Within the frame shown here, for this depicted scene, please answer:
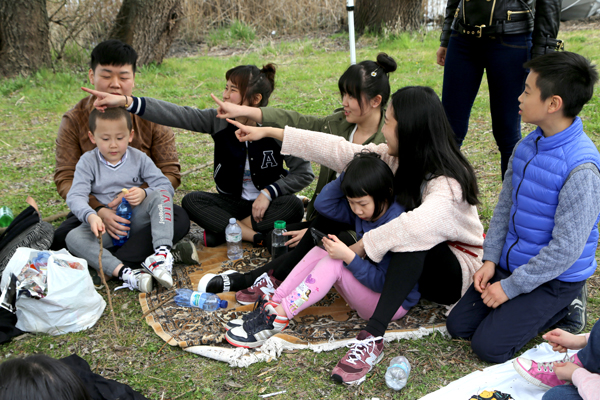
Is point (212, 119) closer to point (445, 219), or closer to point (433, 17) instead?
point (445, 219)

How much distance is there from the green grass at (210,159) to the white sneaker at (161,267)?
0.67 feet

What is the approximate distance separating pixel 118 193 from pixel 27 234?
0.60 m

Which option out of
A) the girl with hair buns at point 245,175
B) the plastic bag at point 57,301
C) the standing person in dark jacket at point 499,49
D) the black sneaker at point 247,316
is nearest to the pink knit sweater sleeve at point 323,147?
the girl with hair buns at point 245,175

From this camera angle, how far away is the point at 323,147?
3.02 m

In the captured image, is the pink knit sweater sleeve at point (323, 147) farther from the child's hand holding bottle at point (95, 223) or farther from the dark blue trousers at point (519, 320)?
the child's hand holding bottle at point (95, 223)

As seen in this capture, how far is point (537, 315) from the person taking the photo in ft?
7.95

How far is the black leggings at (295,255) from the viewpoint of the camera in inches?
120

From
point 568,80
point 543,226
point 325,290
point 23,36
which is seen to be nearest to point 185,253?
point 325,290

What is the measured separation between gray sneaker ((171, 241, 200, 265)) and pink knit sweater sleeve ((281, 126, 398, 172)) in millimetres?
948

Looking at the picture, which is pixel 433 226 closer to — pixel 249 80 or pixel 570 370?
pixel 570 370

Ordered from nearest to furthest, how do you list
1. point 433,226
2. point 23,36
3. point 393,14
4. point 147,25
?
point 433,226 → point 23,36 → point 147,25 → point 393,14

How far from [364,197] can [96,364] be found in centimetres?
157

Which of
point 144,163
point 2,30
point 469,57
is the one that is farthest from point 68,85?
point 469,57

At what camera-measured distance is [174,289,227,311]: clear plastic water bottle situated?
2953 mm
